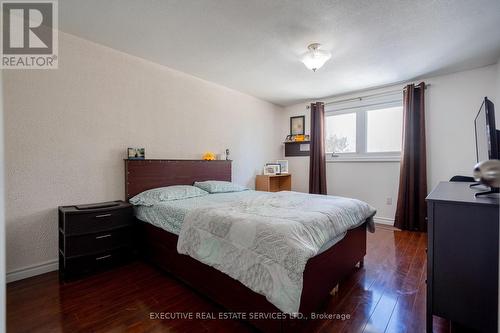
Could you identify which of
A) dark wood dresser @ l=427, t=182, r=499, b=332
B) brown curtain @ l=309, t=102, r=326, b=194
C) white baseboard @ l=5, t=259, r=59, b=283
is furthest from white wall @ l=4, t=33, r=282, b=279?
dark wood dresser @ l=427, t=182, r=499, b=332

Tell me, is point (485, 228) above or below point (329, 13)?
below

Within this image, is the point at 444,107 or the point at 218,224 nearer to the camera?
the point at 218,224

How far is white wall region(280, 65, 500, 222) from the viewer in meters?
3.12

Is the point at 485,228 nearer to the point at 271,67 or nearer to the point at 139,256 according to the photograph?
the point at 271,67

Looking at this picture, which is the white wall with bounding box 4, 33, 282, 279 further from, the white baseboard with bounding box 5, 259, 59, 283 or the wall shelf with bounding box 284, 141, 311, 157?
the wall shelf with bounding box 284, 141, 311, 157

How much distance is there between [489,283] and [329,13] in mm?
2160

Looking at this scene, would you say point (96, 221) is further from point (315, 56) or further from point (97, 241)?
point (315, 56)

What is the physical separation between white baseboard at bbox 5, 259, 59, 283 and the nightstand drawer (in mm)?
373

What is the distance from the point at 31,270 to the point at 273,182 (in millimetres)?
3595

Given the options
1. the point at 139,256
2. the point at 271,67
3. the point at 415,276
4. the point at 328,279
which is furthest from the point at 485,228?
the point at 139,256

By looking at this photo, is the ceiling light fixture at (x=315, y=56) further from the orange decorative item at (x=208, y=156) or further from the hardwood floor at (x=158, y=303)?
the hardwood floor at (x=158, y=303)

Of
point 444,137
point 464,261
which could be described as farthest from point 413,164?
point 464,261

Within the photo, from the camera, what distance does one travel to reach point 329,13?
196 centimetres

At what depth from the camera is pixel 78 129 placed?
2.37 metres
